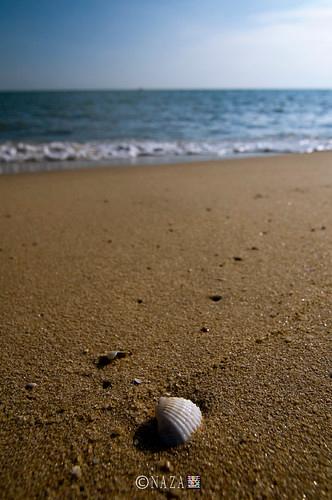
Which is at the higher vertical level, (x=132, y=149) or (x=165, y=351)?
(x=132, y=149)

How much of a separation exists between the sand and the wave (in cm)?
496

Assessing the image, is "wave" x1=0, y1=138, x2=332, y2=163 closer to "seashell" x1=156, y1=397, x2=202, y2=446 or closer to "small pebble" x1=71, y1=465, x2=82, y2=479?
"seashell" x1=156, y1=397, x2=202, y2=446

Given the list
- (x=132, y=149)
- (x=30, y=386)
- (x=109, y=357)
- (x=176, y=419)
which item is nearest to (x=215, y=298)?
(x=109, y=357)

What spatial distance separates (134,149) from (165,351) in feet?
24.4

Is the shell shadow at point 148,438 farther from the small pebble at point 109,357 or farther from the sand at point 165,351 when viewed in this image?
the small pebble at point 109,357

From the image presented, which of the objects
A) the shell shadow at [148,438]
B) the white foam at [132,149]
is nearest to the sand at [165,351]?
the shell shadow at [148,438]

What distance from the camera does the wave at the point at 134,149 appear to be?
293 inches

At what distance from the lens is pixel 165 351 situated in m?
1.41

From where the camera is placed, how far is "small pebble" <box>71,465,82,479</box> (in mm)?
946

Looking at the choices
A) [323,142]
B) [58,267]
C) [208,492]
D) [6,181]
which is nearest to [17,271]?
[58,267]

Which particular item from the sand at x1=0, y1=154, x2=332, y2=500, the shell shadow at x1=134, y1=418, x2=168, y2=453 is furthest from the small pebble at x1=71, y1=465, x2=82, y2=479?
the shell shadow at x1=134, y1=418, x2=168, y2=453

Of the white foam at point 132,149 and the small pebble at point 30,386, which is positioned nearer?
the small pebble at point 30,386

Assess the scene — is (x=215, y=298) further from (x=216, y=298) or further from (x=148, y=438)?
(x=148, y=438)

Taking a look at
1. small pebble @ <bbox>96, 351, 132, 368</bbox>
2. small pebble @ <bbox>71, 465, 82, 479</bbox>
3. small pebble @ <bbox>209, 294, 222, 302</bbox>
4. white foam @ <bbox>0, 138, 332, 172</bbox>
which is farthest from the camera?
white foam @ <bbox>0, 138, 332, 172</bbox>
